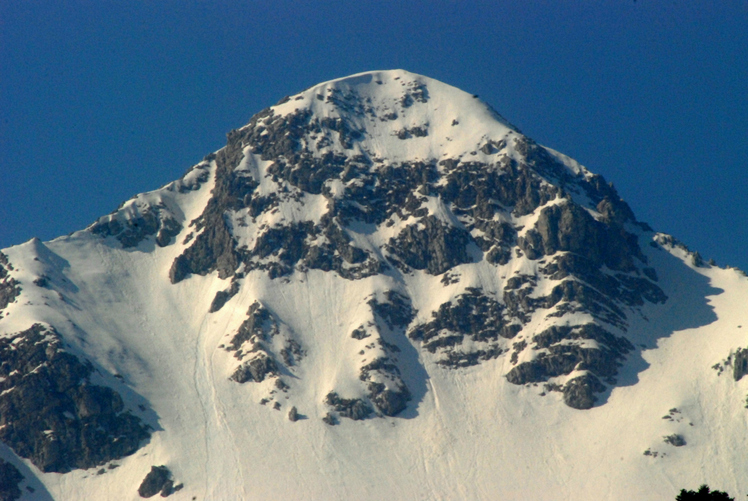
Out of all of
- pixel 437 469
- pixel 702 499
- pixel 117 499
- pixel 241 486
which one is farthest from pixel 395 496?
pixel 702 499

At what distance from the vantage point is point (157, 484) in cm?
19388

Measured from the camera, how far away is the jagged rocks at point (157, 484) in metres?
193

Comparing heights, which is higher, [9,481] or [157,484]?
[9,481]

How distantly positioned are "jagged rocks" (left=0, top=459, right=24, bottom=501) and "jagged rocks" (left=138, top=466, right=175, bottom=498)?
82.3 feet

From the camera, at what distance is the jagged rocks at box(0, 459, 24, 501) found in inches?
7520

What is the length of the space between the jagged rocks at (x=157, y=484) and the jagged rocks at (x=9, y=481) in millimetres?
25085

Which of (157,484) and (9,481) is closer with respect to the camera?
(9,481)

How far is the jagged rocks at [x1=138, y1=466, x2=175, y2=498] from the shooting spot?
192750 millimetres

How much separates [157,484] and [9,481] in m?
30.3

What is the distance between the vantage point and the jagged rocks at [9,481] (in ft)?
627

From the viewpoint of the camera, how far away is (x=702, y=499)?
209 feet

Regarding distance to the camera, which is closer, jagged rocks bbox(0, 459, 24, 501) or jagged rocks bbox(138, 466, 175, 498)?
jagged rocks bbox(0, 459, 24, 501)

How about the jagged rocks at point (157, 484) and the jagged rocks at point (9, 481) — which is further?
the jagged rocks at point (157, 484)

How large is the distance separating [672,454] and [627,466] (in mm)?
10281
